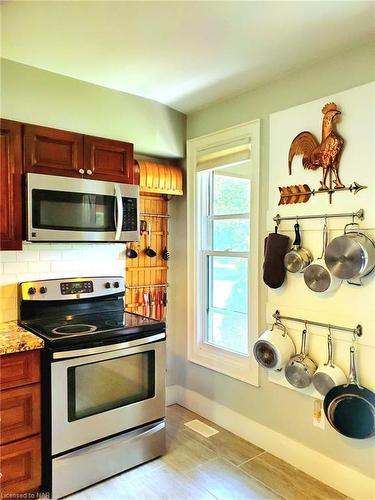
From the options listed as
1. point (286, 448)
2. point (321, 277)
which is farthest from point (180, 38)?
point (286, 448)

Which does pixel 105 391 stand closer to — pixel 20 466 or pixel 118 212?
pixel 20 466

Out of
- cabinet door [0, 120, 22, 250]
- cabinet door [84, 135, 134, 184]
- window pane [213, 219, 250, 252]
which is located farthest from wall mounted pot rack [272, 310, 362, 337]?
cabinet door [0, 120, 22, 250]

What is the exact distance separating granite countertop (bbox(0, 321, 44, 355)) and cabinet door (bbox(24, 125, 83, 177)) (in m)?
0.93

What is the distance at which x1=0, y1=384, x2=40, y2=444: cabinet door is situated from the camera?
6.22 ft

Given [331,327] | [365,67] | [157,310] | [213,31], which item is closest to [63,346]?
[157,310]

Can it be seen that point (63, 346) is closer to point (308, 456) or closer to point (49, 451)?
point (49, 451)

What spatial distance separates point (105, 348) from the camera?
2123 mm

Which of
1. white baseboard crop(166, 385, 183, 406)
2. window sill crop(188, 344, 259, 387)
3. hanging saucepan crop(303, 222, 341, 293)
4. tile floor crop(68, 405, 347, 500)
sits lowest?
tile floor crop(68, 405, 347, 500)

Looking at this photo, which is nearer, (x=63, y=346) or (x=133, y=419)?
(x=63, y=346)

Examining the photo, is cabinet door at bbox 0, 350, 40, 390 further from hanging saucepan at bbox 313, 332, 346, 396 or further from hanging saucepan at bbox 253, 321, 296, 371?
hanging saucepan at bbox 313, 332, 346, 396

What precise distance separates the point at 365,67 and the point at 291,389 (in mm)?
1868

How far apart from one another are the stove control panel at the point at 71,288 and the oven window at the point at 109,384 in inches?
23.6

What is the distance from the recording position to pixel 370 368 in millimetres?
1943

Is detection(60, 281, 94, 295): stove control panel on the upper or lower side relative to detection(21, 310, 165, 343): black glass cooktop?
upper
